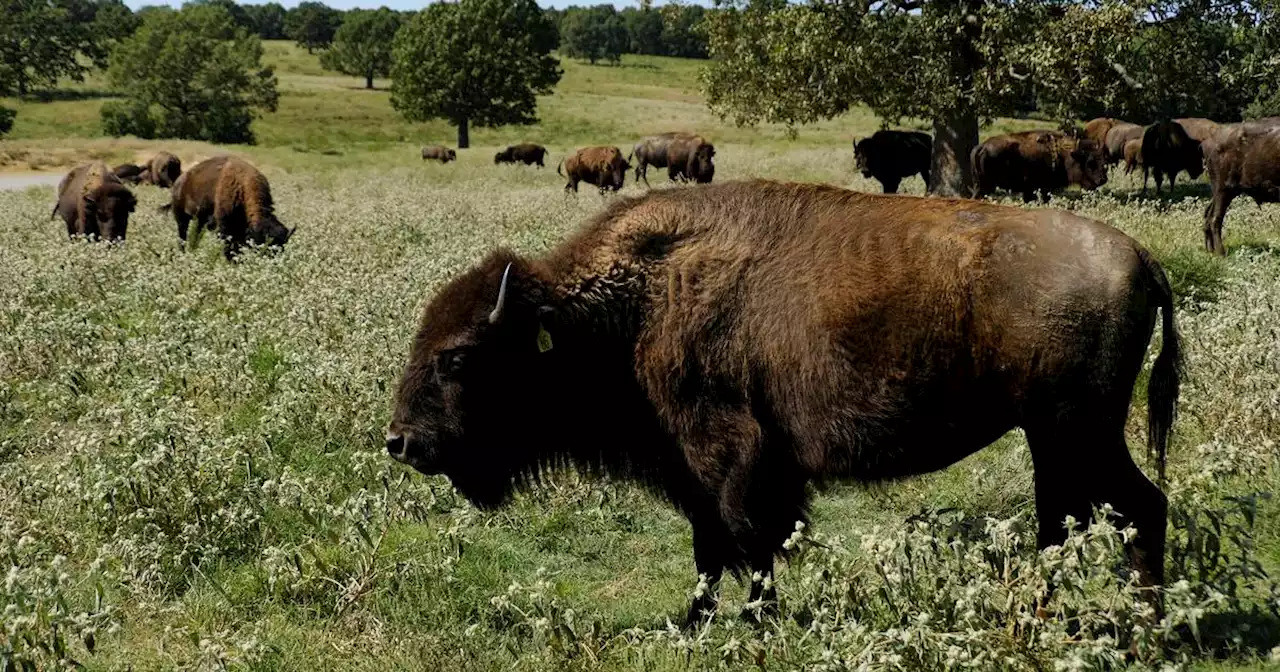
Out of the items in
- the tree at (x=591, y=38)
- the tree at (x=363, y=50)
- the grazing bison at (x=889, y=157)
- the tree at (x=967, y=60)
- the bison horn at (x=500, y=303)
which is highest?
the tree at (x=591, y=38)

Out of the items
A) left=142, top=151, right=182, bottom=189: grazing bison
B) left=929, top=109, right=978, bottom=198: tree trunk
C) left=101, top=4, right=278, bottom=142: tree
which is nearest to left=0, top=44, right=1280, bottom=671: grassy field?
left=929, top=109, right=978, bottom=198: tree trunk

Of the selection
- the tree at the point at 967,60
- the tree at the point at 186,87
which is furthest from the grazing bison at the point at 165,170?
the tree at the point at 186,87

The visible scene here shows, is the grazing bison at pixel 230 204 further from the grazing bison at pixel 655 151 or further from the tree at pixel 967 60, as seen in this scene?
the grazing bison at pixel 655 151

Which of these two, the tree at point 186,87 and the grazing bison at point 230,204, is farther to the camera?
the tree at point 186,87

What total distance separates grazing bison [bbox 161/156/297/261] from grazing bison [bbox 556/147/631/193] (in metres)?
13.0

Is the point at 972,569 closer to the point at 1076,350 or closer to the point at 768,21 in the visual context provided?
the point at 1076,350

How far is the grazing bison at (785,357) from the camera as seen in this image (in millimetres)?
3828

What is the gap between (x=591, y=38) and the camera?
13712cm

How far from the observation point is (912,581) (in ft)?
11.5

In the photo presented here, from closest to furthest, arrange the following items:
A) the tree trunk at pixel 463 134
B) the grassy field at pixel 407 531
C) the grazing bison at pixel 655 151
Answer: the grassy field at pixel 407 531
the grazing bison at pixel 655 151
the tree trunk at pixel 463 134

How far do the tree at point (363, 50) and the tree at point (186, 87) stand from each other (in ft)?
91.3

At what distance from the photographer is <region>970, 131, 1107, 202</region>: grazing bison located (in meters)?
21.4

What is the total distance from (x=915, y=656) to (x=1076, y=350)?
4.38 feet

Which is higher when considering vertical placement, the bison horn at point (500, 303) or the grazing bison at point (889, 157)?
the bison horn at point (500, 303)
